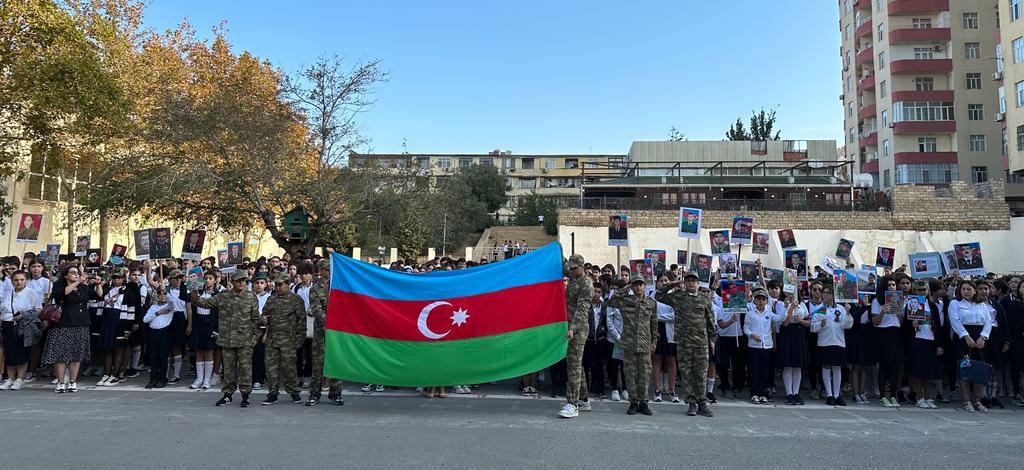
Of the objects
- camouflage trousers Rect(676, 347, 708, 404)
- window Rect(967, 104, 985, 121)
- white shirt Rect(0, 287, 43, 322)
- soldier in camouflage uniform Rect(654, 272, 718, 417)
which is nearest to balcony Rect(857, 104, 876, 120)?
window Rect(967, 104, 985, 121)

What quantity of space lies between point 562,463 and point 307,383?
608 cm

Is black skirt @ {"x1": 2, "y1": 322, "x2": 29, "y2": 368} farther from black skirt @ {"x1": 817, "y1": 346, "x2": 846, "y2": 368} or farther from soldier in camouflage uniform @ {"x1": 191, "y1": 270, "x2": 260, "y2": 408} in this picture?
black skirt @ {"x1": 817, "y1": 346, "x2": 846, "y2": 368}

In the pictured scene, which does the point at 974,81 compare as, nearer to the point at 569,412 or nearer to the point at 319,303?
the point at 569,412

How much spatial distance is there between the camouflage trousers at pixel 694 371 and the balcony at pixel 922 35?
165ft

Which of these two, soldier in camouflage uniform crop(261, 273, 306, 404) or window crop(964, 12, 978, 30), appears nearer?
soldier in camouflage uniform crop(261, 273, 306, 404)

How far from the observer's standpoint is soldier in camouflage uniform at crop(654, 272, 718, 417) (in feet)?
28.1

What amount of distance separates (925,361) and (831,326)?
1.33m

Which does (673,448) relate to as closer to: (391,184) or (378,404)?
(378,404)

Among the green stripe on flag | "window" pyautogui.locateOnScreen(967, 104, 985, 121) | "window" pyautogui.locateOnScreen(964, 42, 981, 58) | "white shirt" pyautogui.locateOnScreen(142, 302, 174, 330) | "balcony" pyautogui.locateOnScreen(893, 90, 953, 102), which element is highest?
"window" pyautogui.locateOnScreen(964, 42, 981, 58)

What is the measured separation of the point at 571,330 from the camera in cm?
845

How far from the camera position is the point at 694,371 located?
28.5ft

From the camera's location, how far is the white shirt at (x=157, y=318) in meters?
10.4

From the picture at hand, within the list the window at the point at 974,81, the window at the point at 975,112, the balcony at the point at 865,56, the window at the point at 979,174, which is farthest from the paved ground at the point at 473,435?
the balcony at the point at 865,56

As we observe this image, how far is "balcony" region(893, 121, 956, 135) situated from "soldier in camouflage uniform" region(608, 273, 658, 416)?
48.8m
